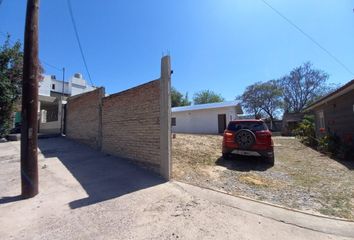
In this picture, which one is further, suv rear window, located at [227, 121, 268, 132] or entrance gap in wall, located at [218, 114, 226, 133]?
entrance gap in wall, located at [218, 114, 226, 133]

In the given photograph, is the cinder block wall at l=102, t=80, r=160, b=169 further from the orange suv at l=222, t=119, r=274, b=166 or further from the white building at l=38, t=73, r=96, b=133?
the white building at l=38, t=73, r=96, b=133

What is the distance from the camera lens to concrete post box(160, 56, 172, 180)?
235 inches

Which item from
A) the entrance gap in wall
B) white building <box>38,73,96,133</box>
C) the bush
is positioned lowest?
the bush

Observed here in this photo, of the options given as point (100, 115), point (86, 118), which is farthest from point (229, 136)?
point (86, 118)

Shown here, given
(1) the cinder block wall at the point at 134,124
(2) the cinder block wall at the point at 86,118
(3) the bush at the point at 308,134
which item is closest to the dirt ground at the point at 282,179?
(1) the cinder block wall at the point at 134,124

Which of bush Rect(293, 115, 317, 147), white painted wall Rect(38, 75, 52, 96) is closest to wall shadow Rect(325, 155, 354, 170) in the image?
bush Rect(293, 115, 317, 147)

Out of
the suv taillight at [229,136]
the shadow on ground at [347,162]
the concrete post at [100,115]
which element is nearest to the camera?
the shadow on ground at [347,162]

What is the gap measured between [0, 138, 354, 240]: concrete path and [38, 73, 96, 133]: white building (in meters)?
11.9

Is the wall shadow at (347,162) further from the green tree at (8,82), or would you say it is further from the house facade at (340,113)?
the green tree at (8,82)

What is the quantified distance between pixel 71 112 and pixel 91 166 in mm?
7569

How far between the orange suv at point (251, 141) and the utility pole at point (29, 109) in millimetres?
5879

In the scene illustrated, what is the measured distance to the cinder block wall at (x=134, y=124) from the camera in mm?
6574

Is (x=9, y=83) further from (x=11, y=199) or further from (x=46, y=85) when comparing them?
(x=46, y=85)

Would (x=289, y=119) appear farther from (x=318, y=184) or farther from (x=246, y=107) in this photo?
(x=318, y=184)
